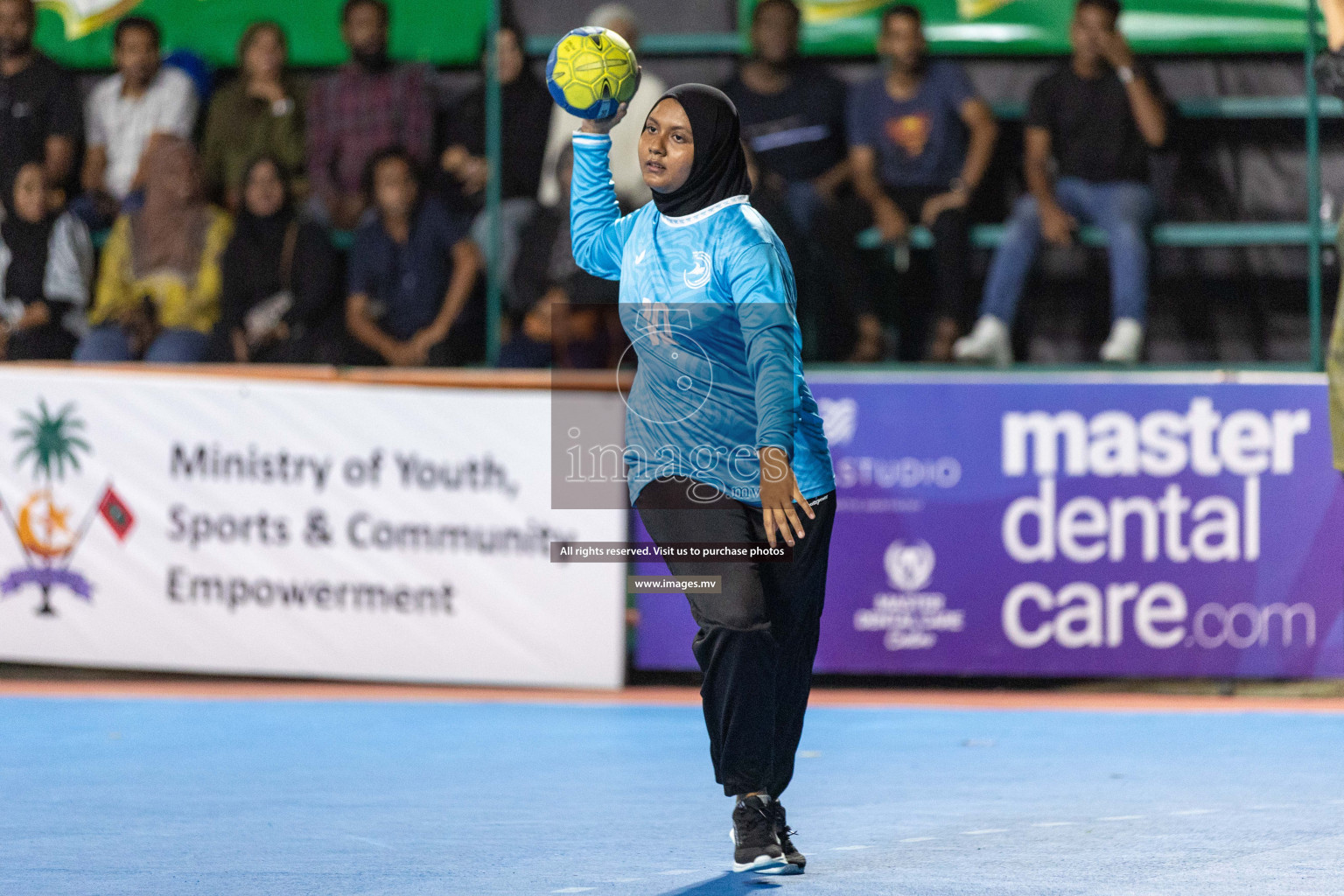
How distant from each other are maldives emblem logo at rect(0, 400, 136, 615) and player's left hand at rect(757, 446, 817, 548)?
222 inches

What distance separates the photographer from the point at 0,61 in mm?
10992

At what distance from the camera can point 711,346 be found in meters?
4.80

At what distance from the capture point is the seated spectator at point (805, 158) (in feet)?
31.6

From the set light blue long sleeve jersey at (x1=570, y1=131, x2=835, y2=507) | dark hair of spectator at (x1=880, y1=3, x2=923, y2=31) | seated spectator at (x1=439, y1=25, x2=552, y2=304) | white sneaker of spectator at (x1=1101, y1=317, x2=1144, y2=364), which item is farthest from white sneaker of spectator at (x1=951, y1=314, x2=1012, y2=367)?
light blue long sleeve jersey at (x1=570, y1=131, x2=835, y2=507)

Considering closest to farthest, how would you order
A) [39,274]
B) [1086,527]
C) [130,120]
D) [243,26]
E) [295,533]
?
[1086,527] < [295,533] < [39,274] < [130,120] < [243,26]

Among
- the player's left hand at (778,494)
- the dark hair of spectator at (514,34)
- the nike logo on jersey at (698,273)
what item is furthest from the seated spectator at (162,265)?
the player's left hand at (778,494)

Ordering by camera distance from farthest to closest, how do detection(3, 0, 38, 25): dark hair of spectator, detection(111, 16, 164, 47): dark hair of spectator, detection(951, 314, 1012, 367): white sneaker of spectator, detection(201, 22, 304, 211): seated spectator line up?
detection(3, 0, 38, 25): dark hair of spectator, detection(111, 16, 164, 47): dark hair of spectator, detection(201, 22, 304, 211): seated spectator, detection(951, 314, 1012, 367): white sneaker of spectator

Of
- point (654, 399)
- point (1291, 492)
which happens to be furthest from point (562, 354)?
point (654, 399)

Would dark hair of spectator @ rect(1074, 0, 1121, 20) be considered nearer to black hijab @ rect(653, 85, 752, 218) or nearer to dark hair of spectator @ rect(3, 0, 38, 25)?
black hijab @ rect(653, 85, 752, 218)

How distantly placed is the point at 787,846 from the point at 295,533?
4974 millimetres

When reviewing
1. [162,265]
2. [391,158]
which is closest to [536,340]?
[391,158]

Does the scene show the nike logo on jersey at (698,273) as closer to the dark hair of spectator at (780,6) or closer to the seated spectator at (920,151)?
the seated spectator at (920,151)

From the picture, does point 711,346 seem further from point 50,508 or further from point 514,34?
point 514,34

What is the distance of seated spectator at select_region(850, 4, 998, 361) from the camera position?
9.79 m
